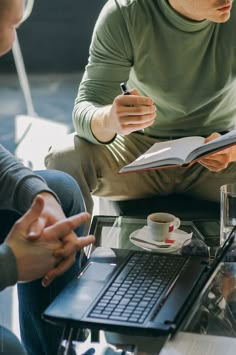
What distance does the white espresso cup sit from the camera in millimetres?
1452

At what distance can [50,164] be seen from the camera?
1.85m

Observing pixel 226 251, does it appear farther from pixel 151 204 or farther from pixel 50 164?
pixel 50 164

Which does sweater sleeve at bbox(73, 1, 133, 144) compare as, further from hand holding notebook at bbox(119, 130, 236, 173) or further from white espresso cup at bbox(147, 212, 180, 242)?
white espresso cup at bbox(147, 212, 180, 242)

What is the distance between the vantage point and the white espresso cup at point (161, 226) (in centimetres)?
145

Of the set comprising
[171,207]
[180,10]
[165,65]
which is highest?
[180,10]

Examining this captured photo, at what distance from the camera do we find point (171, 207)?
1801 mm

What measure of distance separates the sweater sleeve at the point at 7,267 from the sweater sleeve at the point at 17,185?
8.7 inches

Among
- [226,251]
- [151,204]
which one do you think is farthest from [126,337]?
[151,204]

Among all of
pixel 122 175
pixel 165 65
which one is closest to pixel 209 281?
pixel 122 175

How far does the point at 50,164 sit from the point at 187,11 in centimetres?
52

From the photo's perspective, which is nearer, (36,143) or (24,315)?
(24,315)

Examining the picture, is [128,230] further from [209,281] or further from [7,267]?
[7,267]

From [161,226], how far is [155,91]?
53cm

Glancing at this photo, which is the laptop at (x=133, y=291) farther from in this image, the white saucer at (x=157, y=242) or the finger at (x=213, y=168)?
the finger at (x=213, y=168)
